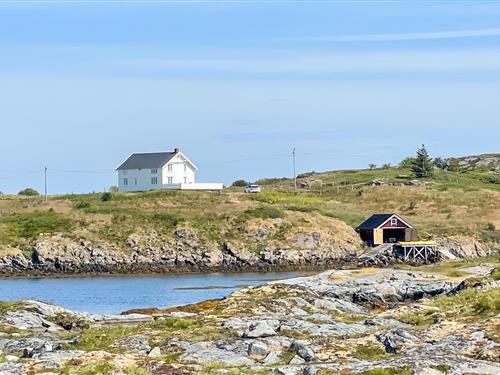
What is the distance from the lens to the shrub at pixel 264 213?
4572 inches

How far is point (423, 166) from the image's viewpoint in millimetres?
166250

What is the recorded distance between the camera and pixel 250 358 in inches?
1200

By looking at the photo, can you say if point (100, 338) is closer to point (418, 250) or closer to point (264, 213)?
point (418, 250)

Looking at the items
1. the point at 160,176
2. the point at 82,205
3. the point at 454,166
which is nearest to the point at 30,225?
the point at 82,205

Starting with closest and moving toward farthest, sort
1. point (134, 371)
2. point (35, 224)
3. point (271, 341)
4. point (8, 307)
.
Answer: point (134, 371)
point (271, 341)
point (8, 307)
point (35, 224)

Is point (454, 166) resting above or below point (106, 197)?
above

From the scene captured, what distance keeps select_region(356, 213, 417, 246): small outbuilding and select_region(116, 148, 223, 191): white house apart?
1388 inches

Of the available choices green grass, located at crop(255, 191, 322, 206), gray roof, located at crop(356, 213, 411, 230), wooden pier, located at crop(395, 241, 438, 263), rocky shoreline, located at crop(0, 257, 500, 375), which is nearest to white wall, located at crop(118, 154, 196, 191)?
green grass, located at crop(255, 191, 322, 206)

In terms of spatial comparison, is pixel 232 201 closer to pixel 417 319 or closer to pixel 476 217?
pixel 476 217

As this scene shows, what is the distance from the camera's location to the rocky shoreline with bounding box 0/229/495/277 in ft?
346

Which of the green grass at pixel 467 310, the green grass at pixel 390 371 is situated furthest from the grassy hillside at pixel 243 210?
the green grass at pixel 390 371

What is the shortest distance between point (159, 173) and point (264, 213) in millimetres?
32143

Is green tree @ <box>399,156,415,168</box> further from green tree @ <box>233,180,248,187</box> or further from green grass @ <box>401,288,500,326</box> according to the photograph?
green grass @ <box>401,288,500,326</box>

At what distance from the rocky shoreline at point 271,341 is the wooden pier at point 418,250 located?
56.9 m
